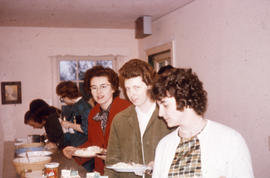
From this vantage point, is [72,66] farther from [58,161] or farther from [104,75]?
[104,75]

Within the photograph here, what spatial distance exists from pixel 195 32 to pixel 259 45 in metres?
1.32

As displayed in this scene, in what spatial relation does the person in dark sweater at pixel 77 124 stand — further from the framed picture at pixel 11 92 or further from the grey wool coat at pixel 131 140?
the framed picture at pixel 11 92

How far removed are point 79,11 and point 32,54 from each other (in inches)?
62.7

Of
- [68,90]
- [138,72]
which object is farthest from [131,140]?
[68,90]

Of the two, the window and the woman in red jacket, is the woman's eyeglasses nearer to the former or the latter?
the woman in red jacket

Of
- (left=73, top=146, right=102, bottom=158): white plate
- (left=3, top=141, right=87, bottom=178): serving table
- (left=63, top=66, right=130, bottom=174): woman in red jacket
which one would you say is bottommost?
(left=3, top=141, right=87, bottom=178): serving table

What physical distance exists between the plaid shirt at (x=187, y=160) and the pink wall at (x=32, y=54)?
4363mm

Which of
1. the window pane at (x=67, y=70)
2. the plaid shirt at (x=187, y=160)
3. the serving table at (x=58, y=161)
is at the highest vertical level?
the window pane at (x=67, y=70)

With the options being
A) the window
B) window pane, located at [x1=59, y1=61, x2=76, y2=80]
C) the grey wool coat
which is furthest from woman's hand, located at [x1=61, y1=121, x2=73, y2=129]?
window pane, located at [x1=59, y1=61, x2=76, y2=80]

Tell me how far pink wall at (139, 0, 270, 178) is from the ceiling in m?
0.55

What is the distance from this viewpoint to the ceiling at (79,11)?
13.0 ft

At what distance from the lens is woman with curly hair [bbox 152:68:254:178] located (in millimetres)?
1359

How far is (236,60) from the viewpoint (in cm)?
325

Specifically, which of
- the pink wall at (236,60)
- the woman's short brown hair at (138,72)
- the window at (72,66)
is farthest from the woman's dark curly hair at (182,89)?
the window at (72,66)
